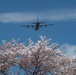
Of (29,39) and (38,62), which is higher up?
(29,39)

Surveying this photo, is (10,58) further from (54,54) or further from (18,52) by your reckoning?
(54,54)

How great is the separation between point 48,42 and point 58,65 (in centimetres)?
275

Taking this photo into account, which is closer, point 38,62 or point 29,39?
point 38,62

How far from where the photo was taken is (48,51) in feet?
130

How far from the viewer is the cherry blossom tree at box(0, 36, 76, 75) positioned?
128ft

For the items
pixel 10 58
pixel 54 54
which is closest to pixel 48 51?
pixel 54 54

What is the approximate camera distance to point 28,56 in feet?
128

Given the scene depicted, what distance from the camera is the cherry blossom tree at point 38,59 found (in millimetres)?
39000

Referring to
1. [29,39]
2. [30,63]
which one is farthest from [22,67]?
[29,39]

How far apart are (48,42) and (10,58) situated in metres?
4.51

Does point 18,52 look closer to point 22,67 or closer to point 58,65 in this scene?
point 22,67

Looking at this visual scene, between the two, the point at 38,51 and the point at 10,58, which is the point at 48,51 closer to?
the point at 38,51

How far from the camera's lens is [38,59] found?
38969 millimetres

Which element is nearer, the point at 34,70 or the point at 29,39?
the point at 34,70
